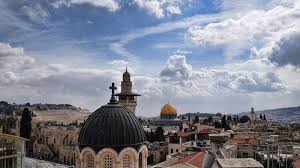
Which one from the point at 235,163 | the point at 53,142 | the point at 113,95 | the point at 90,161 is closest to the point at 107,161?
the point at 90,161

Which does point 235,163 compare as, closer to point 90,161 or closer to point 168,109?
point 90,161

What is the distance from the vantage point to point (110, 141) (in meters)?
12.5

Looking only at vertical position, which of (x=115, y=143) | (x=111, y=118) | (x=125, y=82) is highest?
(x=125, y=82)

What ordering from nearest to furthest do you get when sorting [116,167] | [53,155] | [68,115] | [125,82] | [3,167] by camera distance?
[116,167]
[3,167]
[125,82]
[53,155]
[68,115]

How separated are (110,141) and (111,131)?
344 millimetres

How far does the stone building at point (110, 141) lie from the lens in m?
12.4

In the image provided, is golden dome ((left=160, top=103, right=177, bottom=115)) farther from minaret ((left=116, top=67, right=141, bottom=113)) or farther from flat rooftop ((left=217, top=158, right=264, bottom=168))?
flat rooftop ((left=217, top=158, right=264, bottom=168))

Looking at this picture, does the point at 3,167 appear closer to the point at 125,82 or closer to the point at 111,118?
the point at 111,118

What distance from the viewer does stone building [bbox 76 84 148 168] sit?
40.7 ft

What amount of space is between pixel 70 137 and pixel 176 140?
23115 millimetres

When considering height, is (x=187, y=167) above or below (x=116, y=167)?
below

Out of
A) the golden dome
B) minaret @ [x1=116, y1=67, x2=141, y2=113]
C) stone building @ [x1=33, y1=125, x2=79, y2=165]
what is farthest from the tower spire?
the golden dome

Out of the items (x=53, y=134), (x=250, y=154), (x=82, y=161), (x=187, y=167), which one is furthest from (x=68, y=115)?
(x=82, y=161)

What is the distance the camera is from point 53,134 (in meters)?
63.1
